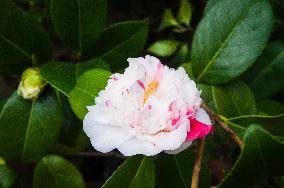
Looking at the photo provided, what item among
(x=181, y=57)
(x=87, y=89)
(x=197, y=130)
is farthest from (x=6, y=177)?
(x=197, y=130)

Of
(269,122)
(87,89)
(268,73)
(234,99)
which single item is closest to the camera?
(269,122)

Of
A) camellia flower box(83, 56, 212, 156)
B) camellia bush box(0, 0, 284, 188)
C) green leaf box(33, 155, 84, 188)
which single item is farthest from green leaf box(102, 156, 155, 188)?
green leaf box(33, 155, 84, 188)

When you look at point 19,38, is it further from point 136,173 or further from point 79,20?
point 136,173

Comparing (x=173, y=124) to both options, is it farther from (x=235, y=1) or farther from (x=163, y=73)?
(x=235, y=1)

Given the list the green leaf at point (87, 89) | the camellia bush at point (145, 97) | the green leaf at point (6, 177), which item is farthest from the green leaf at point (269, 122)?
the green leaf at point (6, 177)

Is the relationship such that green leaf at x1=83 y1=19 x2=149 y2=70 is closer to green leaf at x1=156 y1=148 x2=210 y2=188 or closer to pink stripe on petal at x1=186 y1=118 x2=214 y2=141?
green leaf at x1=156 y1=148 x2=210 y2=188

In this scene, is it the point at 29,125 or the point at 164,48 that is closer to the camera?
the point at 29,125
